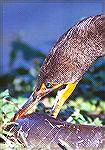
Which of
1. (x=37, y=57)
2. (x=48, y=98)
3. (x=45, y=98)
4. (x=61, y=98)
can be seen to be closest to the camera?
(x=61, y=98)

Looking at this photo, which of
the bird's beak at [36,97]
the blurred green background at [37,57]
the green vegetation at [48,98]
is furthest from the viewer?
the blurred green background at [37,57]

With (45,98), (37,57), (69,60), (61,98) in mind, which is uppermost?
(37,57)

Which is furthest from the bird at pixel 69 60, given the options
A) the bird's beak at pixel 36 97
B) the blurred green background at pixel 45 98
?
the blurred green background at pixel 45 98

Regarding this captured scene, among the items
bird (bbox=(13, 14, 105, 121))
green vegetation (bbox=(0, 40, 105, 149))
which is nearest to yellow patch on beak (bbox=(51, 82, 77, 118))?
bird (bbox=(13, 14, 105, 121))

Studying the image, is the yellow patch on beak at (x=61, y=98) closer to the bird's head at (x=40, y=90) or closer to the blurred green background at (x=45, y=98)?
the bird's head at (x=40, y=90)

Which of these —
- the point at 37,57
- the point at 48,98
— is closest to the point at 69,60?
the point at 48,98

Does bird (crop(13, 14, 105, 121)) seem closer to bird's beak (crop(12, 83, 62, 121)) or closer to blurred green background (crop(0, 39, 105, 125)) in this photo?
bird's beak (crop(12, 83, 62, 121))

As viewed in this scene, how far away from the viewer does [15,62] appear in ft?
28.5

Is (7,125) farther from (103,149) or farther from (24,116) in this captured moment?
(103,149)

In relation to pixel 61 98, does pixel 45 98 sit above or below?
above

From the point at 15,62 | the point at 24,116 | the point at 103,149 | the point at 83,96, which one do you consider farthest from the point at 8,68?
the point at 103,149

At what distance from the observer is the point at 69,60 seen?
5324mm

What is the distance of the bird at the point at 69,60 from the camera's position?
5.24 m

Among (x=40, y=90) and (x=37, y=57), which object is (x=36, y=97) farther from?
(x=37, y=57)
